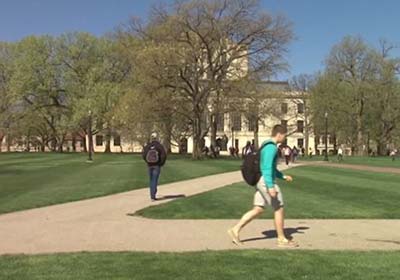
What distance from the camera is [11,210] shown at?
14.0m

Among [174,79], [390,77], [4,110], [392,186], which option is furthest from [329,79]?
[392,186]

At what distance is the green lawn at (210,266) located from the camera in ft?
22.1

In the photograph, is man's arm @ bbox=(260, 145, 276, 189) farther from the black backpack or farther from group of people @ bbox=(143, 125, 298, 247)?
the black backpack

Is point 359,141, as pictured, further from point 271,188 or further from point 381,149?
point 271,188

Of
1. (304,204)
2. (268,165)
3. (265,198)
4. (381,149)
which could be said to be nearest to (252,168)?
(268,165)

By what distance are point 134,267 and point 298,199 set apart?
9.97 metres

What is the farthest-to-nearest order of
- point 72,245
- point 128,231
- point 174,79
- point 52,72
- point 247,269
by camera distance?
point 52,72
point 174,79
point 128,231
point 72,245
point 247,269

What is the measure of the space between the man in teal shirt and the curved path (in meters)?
0.21

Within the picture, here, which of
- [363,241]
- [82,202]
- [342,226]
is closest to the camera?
[363,241]

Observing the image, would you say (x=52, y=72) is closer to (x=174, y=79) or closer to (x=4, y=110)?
(x=4, y=110)

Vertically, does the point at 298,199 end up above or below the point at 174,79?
below

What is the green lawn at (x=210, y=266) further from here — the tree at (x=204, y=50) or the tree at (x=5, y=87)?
the tree at (x=5, y=87)

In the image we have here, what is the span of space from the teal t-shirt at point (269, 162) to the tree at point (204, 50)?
44905 mm

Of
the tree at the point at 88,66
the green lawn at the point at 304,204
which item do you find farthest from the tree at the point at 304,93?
the green lawn at the point at 304,204
